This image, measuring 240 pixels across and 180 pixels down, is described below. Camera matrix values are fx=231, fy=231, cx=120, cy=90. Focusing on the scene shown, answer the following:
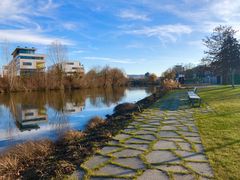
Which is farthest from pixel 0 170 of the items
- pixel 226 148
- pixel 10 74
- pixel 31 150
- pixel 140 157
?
pixel 10 74

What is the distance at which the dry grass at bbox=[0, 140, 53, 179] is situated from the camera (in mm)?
4998

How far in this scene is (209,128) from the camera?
7.17 metres

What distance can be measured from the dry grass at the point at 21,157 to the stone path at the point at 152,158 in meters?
1.77

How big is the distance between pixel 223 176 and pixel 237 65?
87.0 ft

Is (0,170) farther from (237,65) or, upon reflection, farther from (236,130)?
(237,65)

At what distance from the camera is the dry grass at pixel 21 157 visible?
500 cm

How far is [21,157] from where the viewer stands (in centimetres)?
605

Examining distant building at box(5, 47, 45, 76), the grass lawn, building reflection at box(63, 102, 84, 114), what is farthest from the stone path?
distant building at box(5, 47, 45, 76)

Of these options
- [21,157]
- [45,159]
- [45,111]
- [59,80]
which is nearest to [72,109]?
[45,111]

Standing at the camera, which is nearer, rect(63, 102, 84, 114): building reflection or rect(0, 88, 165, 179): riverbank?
rect(0, 88, 165, 179): riverbank

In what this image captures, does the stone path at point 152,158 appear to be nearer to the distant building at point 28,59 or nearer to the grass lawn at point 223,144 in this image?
the grass lawn at point 223,144

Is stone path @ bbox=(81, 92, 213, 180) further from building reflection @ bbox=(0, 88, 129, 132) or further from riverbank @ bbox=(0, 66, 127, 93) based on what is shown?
riverbank @ bbox=(0, 66, 127, 93)

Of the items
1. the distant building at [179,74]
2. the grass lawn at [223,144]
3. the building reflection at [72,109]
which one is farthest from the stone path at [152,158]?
the distant building at [179,74]

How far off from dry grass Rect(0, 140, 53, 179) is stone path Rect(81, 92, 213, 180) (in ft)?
5.80
